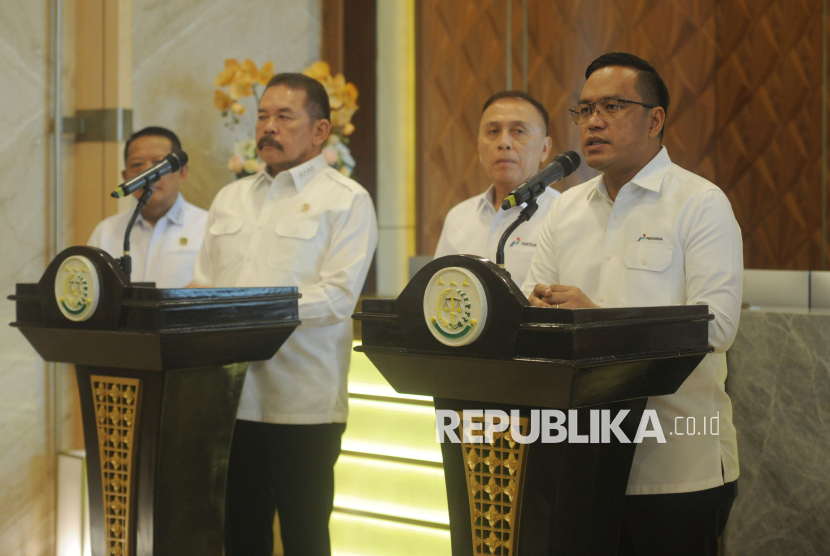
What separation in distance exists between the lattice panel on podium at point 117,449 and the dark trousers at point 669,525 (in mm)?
1292

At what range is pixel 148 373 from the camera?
7.10 ft

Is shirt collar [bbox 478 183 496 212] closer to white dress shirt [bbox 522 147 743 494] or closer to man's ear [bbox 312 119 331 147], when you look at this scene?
man's ear [bbox 312 119 331 147]

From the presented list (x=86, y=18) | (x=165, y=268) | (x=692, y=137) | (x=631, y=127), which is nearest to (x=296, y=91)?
(x=165, y=268)

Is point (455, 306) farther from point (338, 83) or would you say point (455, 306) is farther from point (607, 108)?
point (338, 83)

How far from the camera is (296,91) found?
8.89ft

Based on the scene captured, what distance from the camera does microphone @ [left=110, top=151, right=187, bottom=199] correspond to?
235 centimetres

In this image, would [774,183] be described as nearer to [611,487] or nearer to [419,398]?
[419,398]

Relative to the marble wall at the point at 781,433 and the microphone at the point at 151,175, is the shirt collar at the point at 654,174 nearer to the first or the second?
the marble wall at the point at 781,433

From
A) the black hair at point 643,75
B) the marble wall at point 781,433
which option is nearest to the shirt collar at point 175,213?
the black hair at point 643,75

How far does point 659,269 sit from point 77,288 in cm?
147

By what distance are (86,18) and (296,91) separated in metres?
1.59

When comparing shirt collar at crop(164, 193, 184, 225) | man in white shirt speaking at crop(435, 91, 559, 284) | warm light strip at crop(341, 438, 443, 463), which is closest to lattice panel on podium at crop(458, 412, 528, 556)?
man in white shirt speaking at crop(435, 91, 559, 284)

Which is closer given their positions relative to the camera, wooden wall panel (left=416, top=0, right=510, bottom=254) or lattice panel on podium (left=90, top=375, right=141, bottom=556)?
lattice panel on podium (left=90, top=375, right=141, bottom=556)

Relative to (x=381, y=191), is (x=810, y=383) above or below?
below
